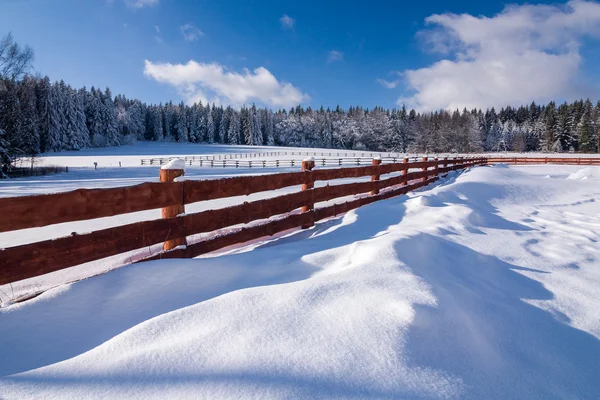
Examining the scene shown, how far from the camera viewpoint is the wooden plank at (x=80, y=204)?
7.32ft

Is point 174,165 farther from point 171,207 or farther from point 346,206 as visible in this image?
point 346,206

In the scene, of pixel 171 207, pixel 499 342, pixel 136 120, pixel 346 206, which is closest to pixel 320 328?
pixel 499 342

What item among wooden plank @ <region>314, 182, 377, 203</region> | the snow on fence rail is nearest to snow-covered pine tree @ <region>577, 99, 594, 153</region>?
wooden plank @ <region>314, 182, 377, 203</region>

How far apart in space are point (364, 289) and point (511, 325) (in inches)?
43.0

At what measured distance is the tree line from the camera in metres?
64.6

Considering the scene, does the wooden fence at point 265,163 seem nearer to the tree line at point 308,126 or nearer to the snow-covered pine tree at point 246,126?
the tree line at point 308,126

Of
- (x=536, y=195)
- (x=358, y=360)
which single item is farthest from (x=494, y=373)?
(x=536, y=195)

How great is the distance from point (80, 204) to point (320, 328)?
2195 mm

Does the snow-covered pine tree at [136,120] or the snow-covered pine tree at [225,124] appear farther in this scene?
the snow-covered pine tree at [225,124]

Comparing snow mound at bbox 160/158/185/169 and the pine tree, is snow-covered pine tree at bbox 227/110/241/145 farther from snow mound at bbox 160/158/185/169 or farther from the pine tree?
snow mound at bbox 160/158/185/169

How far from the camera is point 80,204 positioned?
2561 mm

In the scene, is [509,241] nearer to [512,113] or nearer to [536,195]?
[536,195]

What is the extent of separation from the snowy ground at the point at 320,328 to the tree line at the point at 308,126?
64.3m

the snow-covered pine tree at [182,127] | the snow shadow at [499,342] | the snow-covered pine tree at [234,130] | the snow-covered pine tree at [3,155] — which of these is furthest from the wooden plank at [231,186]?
the snow-covered pine tree at [182,127]
